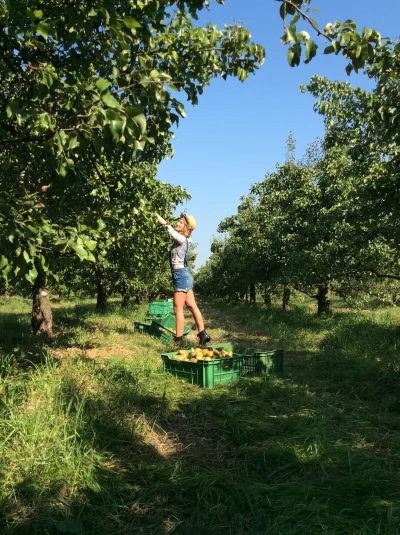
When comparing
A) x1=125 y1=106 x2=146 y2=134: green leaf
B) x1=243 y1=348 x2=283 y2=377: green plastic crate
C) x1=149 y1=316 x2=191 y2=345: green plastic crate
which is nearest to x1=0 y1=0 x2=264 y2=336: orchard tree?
x1=125 y1=106 x2=146 y2=134: green leaf

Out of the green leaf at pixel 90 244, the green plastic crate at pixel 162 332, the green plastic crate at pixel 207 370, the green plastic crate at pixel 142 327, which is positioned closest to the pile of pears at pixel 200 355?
the green plastic crate at pixel 207 370

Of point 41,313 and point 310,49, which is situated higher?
point 310,49

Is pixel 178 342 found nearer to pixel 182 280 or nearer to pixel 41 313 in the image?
pixel 182 280

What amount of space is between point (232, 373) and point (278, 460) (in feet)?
7.43

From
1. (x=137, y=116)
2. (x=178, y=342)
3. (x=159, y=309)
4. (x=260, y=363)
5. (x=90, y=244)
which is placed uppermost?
(x=137, y=116)

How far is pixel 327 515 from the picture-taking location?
250 cm

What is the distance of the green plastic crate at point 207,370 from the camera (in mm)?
5176

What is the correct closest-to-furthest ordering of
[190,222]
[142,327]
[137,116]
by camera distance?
[137,116] < [190,222] < [142,327]

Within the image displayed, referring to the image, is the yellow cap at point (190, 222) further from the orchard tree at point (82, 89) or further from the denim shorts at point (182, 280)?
the orchard tree at point (82, 89)

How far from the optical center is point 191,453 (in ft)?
11.3

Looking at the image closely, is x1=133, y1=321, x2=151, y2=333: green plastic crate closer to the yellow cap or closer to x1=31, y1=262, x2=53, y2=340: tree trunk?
x1=31, y1=262, x2=53, y2=340: tree trunk

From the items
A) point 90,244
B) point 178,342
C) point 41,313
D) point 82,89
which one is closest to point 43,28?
point 82,89

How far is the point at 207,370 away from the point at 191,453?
176 cm

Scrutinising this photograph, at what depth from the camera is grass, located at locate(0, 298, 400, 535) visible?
2.51 meters
